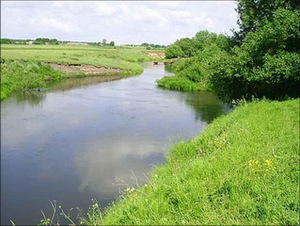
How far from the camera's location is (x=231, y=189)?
6332 millimetres

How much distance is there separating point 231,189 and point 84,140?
11.3 meters

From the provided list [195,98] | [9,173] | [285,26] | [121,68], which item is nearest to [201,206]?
[9,173]

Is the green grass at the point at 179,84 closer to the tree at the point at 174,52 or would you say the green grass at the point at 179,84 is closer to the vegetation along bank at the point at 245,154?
the vegetation along bank at the point at 245,154

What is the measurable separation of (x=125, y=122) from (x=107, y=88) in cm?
1609

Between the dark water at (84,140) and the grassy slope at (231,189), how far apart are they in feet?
9.59

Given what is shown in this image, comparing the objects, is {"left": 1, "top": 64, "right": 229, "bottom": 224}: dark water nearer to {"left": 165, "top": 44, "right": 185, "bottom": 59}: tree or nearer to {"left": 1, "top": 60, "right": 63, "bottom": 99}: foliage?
{"left": 1, "top": 60, "right": 63, "bottom": 99}: foliage

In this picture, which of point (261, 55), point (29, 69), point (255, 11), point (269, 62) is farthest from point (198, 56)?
point (269, 62)

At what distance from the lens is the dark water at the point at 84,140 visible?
10.9m

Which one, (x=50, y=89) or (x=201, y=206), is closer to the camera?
(x=201, y=206)

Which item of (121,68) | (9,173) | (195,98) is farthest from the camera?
(121,68)

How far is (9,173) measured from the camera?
11945 millimetres

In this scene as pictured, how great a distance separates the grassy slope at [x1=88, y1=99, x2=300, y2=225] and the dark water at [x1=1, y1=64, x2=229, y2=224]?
9.59ft

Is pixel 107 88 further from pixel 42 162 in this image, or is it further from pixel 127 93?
pixel 42 162

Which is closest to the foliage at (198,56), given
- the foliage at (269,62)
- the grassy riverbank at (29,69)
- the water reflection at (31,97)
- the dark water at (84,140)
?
the foliage at (269,62)
